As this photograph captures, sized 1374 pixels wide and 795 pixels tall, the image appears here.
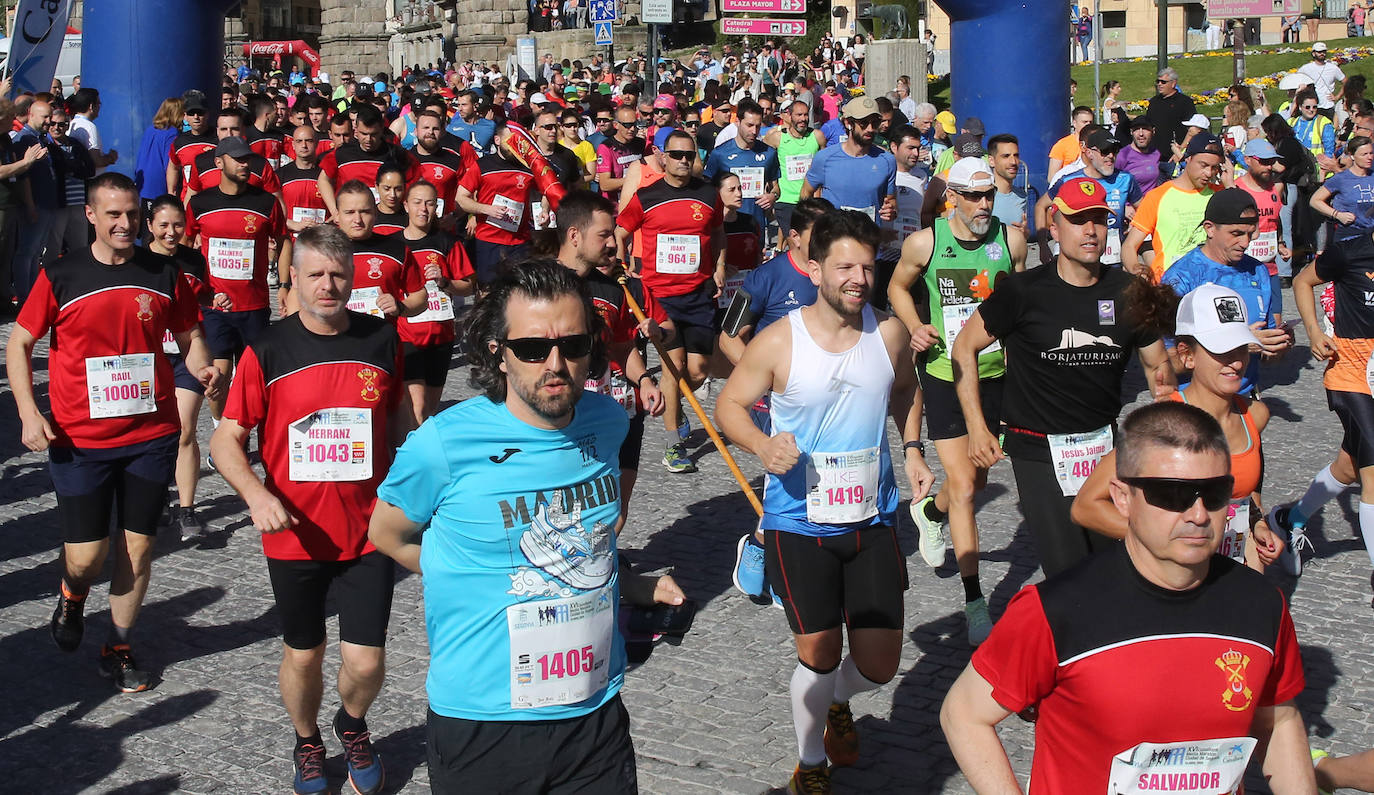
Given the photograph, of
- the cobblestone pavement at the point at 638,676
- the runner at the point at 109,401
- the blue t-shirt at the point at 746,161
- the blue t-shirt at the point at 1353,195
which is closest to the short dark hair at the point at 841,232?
the cobblestone pavement at the point at 638,676

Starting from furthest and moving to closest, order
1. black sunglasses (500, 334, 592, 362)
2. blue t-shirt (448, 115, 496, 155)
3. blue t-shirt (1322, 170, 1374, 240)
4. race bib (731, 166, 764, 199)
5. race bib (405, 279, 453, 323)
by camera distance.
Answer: blue t-shirt (448, 115, 496, 155), race bib (731, 166, 764, 199), blue t-shirt (1322, 170, 1374, 240), race bib (405, 279, 453, 323), black sunglasses (500, 334, 592, 362)

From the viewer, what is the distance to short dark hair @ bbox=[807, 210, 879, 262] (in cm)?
469

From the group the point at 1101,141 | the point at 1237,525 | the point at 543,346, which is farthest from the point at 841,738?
the point at 1101,141

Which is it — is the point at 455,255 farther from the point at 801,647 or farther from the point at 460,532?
the point at 460,532

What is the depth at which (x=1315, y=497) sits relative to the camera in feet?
24.1

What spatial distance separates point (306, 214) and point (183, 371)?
321 centimetres

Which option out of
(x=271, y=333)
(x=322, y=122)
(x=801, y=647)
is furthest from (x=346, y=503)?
(x=322, y=122)

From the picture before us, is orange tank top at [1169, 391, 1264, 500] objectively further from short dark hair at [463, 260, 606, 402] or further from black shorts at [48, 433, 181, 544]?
black shorts at [48, 433, 181, 544]

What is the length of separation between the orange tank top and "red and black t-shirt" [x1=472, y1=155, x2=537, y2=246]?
22.2 ft

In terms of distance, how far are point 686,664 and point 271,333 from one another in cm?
211

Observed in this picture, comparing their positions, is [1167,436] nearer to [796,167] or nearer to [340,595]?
[340,595]

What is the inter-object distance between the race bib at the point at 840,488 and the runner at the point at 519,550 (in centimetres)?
131

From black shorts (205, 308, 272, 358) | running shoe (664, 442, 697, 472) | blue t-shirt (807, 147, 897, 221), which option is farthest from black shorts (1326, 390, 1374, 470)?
black shorts (205, 308, 272, 358)

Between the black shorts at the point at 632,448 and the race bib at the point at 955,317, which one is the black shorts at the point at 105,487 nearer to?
the black shorts at the point at 632,448
